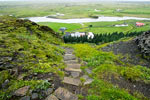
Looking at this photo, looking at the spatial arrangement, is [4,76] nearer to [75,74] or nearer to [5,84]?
[5,84]

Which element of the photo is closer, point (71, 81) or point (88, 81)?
point (71, 81)

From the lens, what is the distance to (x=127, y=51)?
28.6 ft

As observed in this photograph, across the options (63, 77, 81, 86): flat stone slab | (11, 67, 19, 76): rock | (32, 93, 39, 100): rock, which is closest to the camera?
(32, 93, 39, 100): rock

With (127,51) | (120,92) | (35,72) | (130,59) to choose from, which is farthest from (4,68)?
(127,51)

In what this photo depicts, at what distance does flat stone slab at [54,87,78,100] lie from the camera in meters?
3.39

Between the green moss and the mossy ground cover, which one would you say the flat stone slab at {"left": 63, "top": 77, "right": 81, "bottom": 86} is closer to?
the mossy ground cover

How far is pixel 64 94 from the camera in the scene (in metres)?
3.53

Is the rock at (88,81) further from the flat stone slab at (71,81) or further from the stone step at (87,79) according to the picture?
the flat stone slab at (71,81)

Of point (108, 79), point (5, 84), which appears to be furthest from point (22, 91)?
point (108, 79)

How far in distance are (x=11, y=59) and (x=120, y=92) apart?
5.20 m

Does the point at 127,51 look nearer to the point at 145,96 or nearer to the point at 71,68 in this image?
the point at 145,96

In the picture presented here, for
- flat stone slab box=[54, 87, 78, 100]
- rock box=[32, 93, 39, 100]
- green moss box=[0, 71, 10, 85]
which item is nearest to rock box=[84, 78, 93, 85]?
flat stone slab box=[54, 87, 78, 100]

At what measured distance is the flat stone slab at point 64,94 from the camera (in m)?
3.39

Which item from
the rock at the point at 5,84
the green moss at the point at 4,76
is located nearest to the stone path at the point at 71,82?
the rock at the point at 5,84
